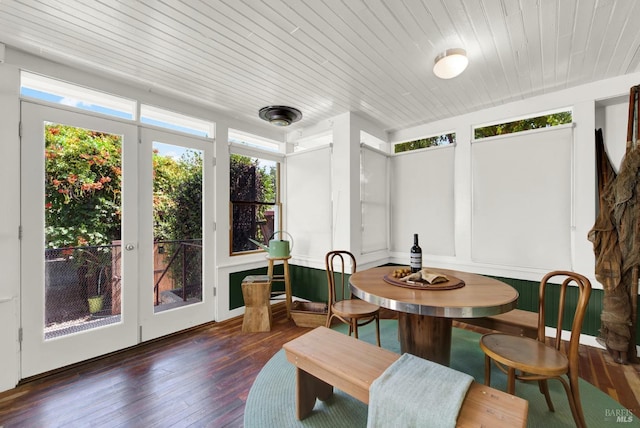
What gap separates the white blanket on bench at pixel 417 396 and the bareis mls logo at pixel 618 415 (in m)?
1.42

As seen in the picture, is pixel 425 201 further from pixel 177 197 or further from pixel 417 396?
pixel 177 197

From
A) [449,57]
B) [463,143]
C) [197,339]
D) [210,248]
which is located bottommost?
[197,339]

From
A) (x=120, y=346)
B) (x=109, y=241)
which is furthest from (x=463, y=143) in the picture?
(x=120, y=346)

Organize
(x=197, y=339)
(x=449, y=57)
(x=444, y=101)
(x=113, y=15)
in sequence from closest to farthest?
(x=113, y=15) < (x=449, y=57) < (x=197, y=339) < (x=444, y=101)

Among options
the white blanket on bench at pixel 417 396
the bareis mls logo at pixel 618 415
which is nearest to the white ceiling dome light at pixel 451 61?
the white blanket on bench at pixel 417 396

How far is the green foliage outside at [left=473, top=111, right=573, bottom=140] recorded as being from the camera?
3.07m

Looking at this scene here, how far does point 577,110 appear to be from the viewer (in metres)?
2.88

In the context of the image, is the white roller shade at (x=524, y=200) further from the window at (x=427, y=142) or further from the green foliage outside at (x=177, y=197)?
the green foliage outside at (x=177, y=197)

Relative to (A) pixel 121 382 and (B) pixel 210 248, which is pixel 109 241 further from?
(A) pixel 121 382

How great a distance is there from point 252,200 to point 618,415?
404 centimetres

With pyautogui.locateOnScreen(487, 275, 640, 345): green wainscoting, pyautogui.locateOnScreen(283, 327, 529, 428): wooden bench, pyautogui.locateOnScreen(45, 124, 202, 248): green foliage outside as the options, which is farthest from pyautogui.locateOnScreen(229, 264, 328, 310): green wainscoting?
pyautogui.locateOnScreen(487, 275, 640, 345): green wainscoting

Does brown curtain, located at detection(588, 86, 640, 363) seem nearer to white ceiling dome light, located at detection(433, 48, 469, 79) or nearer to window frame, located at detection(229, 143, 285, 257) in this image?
white ceiling dome light, located at detection(433, 48, 469, 79)

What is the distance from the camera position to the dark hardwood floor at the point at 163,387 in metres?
1.88

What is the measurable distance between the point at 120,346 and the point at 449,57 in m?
4.03
